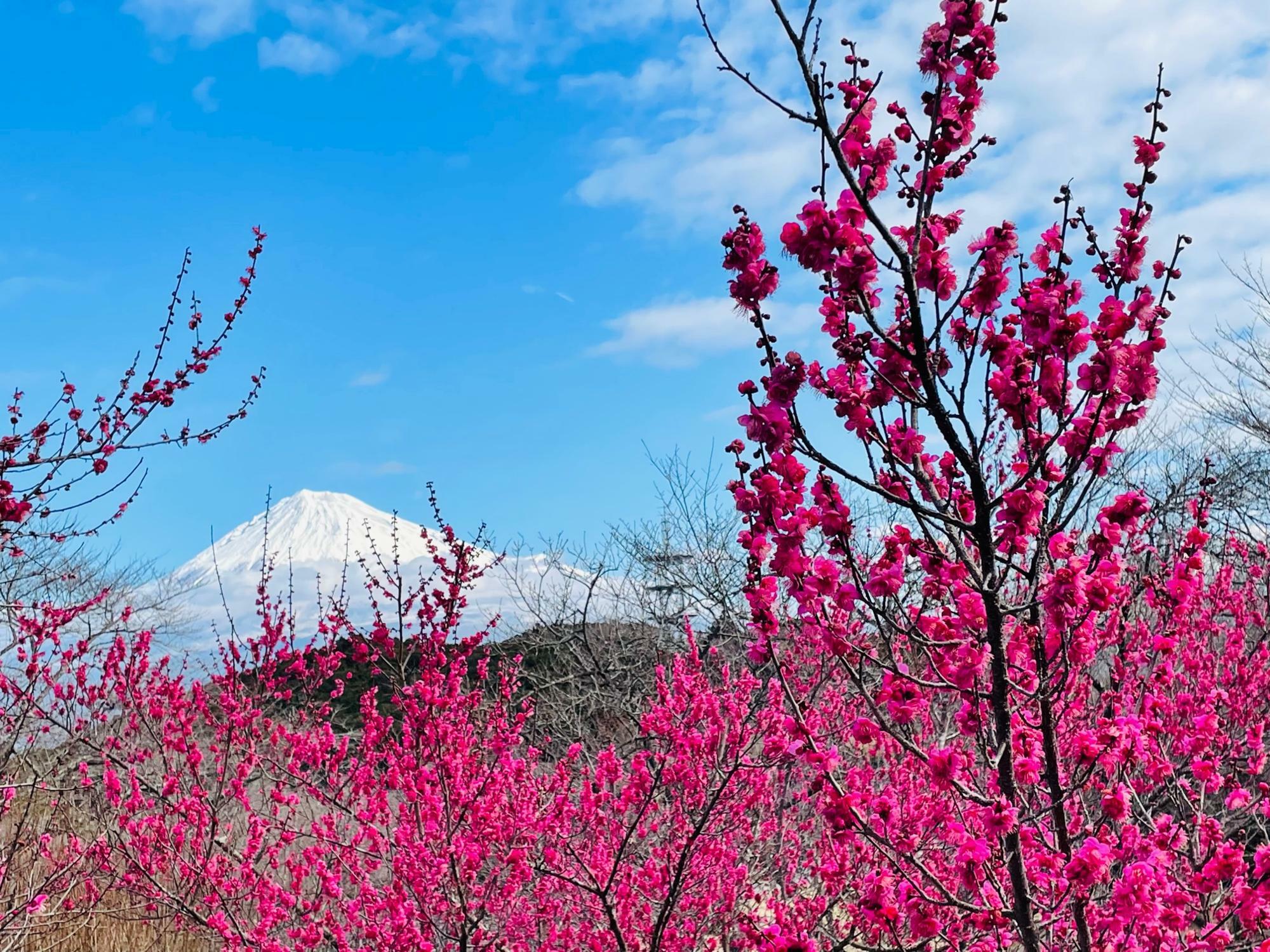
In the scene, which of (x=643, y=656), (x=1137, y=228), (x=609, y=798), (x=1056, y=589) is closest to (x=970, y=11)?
(x=1137, y=228)

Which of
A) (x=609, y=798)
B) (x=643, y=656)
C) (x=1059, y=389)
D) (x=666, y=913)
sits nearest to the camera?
(x=1059, y=389)

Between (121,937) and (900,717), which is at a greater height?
(900,717)

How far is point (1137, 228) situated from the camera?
9.68 ft

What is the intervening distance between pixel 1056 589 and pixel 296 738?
241 inches

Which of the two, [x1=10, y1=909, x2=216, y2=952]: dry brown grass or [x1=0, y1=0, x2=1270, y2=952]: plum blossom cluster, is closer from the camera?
[x1=0, y1=0, x2=1270, y2=952]: plum blossom cluster

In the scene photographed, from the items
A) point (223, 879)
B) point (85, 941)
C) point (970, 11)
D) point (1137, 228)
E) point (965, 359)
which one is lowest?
point (85, 941)

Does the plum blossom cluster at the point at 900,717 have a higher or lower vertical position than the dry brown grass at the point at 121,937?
higher

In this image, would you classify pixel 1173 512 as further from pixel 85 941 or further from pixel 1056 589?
pixel 85 941

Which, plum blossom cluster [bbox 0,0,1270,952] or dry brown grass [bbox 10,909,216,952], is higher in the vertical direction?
plum blossom cluster [bbox 0,0,1270,952]

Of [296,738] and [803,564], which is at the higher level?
[803,564]

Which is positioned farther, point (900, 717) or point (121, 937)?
point (121, 937)

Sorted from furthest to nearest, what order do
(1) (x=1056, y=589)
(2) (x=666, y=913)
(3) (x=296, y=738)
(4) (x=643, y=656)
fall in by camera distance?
(4) (x=643, y=656) < (3) (x=296, y=738) < (2) (x=666, y=913) < (1) (x=1056, y=589)

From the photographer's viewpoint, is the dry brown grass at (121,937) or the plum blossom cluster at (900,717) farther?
the dry brown grass at (121,937)

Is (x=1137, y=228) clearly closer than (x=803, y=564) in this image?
No
